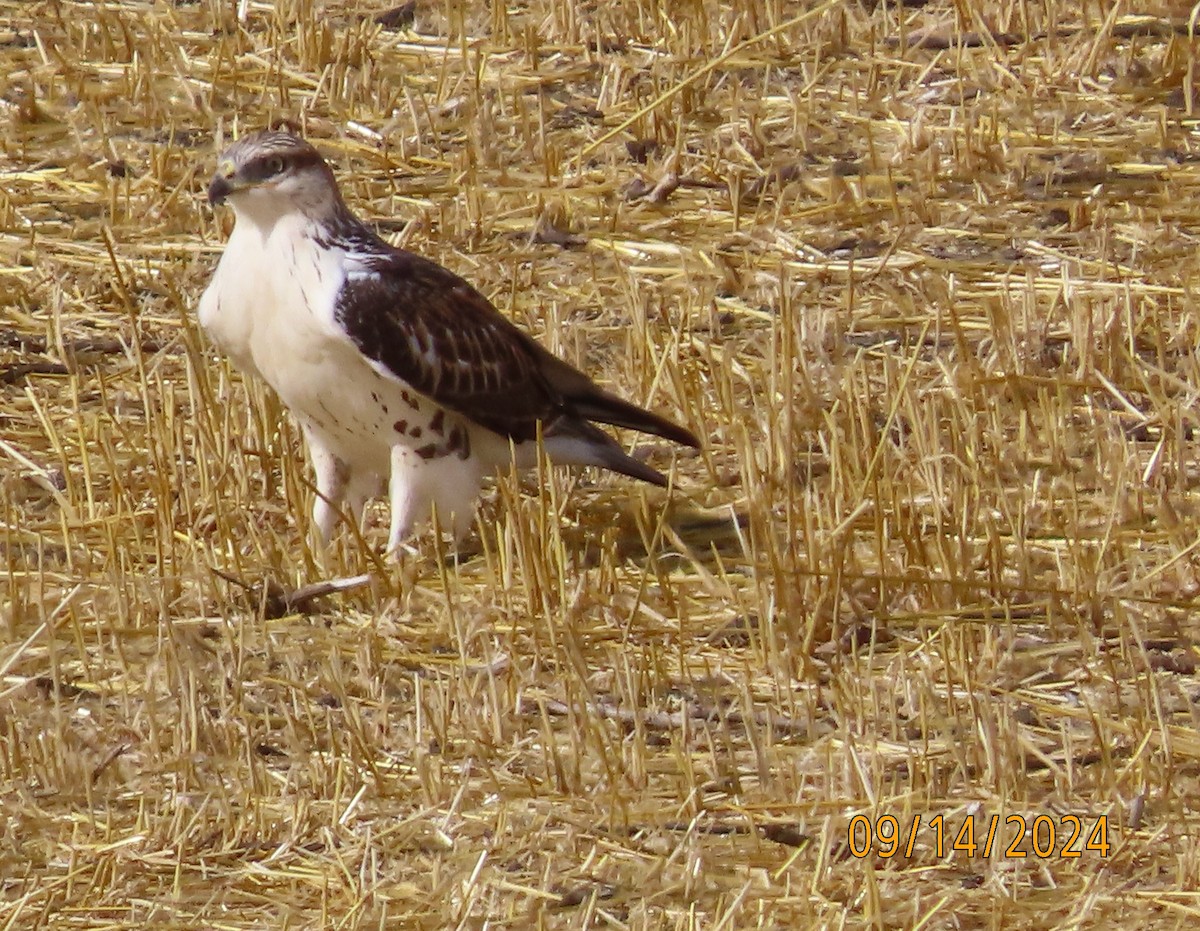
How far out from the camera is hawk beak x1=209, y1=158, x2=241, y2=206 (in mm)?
6035

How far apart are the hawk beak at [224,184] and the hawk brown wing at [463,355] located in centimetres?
37

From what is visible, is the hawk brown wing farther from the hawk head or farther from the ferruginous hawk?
the hawk head

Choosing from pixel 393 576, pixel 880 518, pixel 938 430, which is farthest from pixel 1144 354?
pixel 393 576

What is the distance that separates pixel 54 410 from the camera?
713 centimetres

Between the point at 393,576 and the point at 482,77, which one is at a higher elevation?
the point at 482,77

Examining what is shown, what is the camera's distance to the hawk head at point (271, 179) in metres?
6.06

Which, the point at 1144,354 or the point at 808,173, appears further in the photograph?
the point at 808,173

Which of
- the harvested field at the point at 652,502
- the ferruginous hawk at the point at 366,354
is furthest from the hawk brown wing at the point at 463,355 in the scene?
the harvested field at the point at 652,502

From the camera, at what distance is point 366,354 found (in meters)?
6.01

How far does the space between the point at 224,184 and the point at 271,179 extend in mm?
117

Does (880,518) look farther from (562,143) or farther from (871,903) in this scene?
(562,143)

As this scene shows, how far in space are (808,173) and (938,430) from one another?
253 centimetres

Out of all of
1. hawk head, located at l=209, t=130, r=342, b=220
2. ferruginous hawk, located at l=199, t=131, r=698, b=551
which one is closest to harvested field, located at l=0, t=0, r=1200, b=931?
ferruginous hawk, located at l=199, t=131, r=698, b=551

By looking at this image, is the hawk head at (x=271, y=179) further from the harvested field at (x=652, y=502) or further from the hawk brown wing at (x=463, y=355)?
the harvested field at (x=652, y=502)
